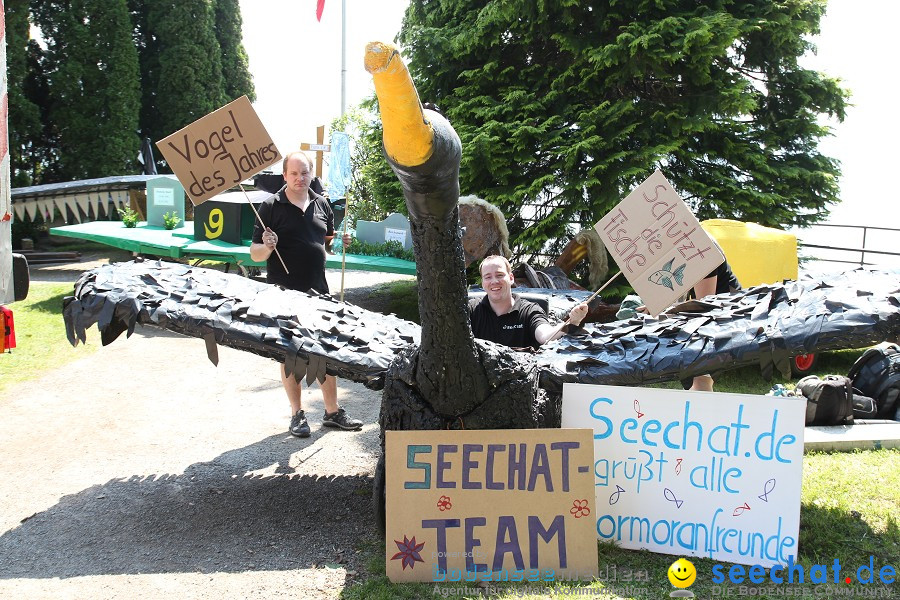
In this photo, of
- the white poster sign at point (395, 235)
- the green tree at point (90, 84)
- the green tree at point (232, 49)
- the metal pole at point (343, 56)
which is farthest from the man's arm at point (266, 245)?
the green tree at point (232, 49)

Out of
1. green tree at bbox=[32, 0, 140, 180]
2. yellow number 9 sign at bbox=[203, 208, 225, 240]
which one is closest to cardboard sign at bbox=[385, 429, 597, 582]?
yellow number 9 sign at bbox=[203, 208, 225, 240]

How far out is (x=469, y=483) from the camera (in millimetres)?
2986

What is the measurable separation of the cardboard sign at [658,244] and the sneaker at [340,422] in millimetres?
2449

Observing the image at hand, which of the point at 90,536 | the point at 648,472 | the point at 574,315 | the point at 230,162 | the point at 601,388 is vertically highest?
the point at 230,162

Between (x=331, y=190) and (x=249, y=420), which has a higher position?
(x=331, y=190)

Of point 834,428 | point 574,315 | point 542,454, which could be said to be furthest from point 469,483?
point 834,428

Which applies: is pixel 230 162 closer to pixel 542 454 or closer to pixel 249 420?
pixel 249 420

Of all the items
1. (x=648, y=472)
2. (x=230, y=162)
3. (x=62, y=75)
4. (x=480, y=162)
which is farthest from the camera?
(x=62, y=75)

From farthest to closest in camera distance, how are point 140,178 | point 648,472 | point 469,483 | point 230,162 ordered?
point 140,178, point 230,162, point 648,472, point 469,483

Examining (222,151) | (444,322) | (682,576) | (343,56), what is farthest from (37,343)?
(343,56)

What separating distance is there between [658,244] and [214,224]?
336 inches

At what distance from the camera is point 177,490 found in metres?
4.13

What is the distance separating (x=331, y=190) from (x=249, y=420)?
18.0 feet

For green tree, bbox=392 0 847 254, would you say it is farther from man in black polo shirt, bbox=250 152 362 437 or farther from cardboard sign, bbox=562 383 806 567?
cardboard sign, bbox=562 383 806 567
